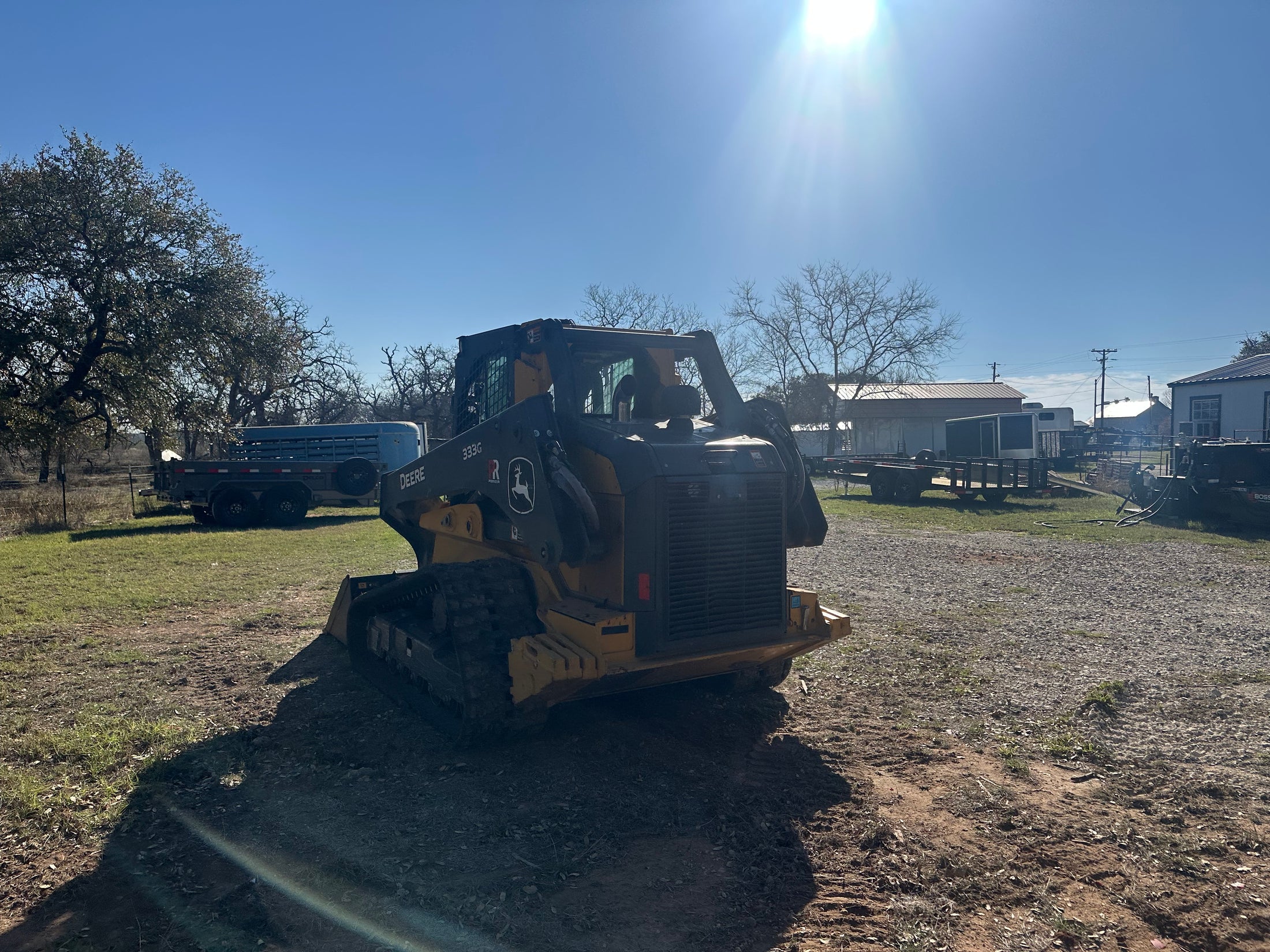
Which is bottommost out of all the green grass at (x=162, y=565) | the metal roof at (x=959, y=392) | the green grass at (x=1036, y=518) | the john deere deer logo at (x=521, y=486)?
the green grass at (x=162, y=565)

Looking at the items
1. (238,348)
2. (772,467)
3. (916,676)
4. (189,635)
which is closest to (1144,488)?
(916,676)

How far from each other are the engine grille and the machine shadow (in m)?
0.93

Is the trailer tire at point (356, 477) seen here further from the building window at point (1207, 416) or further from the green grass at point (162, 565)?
the building window at point (1207, 416)

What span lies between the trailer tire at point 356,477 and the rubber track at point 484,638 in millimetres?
16364

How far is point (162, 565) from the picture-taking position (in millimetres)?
13523

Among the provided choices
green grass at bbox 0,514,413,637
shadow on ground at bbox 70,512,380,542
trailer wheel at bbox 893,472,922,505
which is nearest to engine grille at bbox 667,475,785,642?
green grass at bbox 0,514,413,637

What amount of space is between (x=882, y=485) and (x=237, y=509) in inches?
693

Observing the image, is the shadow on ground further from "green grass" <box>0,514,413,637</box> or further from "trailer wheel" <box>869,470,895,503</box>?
"trailer wheel" <box>869,470,895,503</box>

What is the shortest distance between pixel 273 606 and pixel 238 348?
1385 cm

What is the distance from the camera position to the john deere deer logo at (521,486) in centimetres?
532

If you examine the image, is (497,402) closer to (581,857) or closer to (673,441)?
(673,441)

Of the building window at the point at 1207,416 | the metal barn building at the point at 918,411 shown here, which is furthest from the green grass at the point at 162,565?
the metal barn building at the point at 918,411

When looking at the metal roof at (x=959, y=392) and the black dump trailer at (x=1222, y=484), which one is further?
the metal roof at (x=959, y=392)

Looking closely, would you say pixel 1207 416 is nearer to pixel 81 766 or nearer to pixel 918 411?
pixel 918 411
